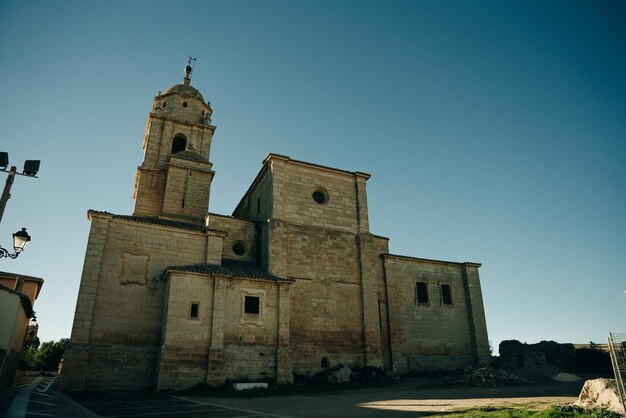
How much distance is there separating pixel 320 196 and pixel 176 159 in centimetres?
984

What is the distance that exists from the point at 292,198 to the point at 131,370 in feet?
38.7

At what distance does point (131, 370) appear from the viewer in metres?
16.2

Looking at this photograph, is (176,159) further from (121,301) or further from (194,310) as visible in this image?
Result: (194,310)

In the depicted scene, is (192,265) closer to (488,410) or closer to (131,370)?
(131,370)

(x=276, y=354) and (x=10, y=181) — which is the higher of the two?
(x=10, y=181)

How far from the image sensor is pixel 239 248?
71.8 feet

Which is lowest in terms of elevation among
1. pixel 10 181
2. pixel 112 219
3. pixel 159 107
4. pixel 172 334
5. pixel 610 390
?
pixel 610 390

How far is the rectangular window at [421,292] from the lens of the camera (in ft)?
80.4

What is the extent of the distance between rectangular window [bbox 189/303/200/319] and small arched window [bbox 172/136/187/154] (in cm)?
1404

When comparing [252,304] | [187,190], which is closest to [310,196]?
[252,304]

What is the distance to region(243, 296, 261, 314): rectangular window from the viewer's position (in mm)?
17922

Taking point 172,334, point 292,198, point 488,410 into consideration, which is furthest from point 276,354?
point 488,410

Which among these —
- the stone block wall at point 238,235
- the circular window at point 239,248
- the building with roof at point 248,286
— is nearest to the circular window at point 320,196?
the building with roof at point 248,286

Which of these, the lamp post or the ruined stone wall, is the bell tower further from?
the lamp post
